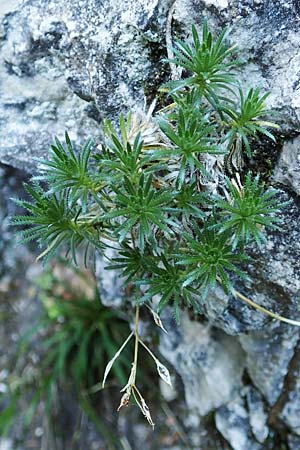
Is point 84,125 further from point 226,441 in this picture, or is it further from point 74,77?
point 226,441

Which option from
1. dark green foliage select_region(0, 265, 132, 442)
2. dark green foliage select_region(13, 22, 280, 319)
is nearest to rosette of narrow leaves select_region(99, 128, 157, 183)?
dark green foliage select_region(13, 22, 280, 319)

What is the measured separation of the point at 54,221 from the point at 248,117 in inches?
16.9

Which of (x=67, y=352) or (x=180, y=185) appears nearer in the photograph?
(x=180, y=185)

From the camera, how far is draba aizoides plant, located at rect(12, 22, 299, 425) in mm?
1110

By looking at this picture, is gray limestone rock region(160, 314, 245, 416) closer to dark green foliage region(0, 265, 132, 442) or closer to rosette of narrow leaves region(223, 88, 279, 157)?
dark green foliage region(0, 265, 132, 442)

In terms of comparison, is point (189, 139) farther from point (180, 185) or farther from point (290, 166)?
point (290, 166)

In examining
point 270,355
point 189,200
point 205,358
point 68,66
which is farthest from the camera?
point 205,358

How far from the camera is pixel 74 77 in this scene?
1424mm

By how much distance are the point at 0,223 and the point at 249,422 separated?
99 centimetres

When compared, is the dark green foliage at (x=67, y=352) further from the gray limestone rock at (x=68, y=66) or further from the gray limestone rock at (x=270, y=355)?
the gray limestone rock at (x=68, y=66)

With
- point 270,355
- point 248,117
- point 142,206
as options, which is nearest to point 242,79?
point 248,117

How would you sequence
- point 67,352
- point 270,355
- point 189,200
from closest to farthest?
point 189,200 < point 270,355 < point 67,352

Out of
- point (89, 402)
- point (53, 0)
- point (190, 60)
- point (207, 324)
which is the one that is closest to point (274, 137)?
point (190, 60)

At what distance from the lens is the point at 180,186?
1.16 meters
